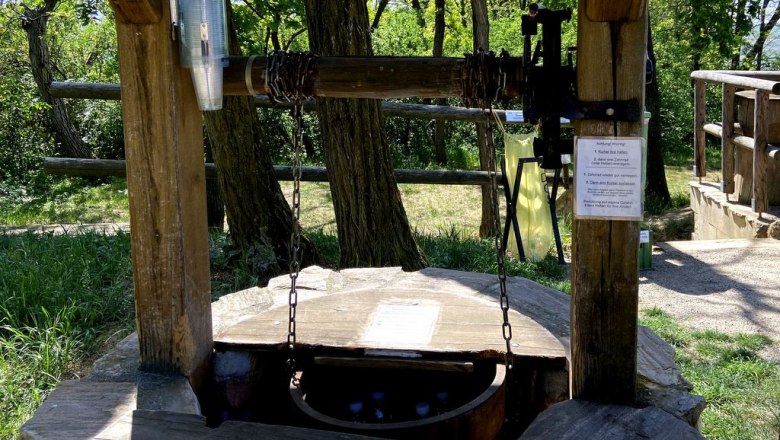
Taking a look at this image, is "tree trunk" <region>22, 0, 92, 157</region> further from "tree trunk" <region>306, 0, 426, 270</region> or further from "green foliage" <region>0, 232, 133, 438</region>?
"tree trunk" <region>306, 0, 426, 270</region>

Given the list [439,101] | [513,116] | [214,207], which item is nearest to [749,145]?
[513,116]

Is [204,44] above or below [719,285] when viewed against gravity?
above

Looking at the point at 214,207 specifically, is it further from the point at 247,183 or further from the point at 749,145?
the point at 749,145

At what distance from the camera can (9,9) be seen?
13516 mm

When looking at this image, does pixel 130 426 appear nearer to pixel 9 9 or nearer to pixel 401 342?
pixel 401 342

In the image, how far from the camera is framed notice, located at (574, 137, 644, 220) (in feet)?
8.33

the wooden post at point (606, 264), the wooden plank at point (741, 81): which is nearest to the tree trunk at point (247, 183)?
the wooden post at point (606, 264)

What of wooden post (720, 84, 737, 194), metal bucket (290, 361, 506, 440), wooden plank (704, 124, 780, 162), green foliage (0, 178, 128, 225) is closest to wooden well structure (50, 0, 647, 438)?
metal bucket (290, 361, 506, 440)

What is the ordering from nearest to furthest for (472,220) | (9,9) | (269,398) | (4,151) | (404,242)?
(269,398) < (404,242) < (472,220) < (9,9) < (4,151)

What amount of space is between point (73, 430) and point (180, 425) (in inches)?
13.0

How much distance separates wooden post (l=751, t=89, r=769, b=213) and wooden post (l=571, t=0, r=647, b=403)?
650 centimetres

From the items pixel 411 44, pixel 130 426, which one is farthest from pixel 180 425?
pixel 411 44

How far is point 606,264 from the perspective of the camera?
103 inches

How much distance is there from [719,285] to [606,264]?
4841mm
